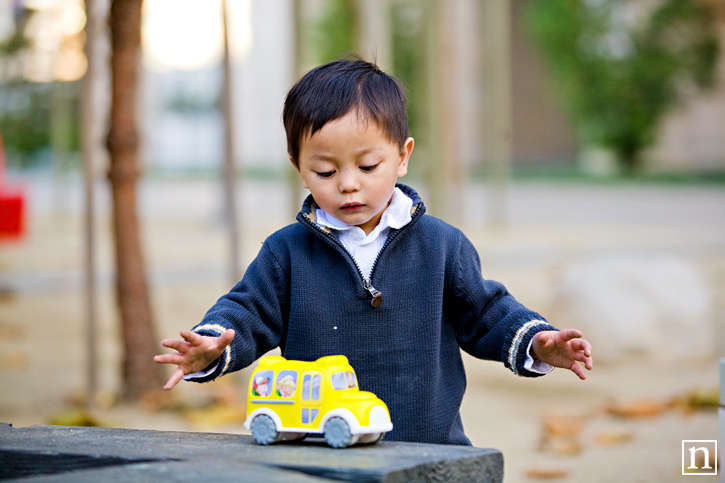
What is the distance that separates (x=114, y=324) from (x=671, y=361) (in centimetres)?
407

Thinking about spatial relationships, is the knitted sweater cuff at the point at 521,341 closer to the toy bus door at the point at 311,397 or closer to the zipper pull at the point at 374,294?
the zipper pull at the point at 374,294

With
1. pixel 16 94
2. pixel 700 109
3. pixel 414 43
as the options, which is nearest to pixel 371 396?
pixel 16 94

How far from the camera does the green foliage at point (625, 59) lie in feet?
82.1

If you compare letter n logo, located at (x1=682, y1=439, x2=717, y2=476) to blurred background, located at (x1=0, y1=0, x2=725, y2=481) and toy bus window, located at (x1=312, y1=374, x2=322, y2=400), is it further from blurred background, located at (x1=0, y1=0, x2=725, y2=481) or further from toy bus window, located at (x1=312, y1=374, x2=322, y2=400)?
toy bus window, located at (x1=312, y1=374, x2=322, y2=400)

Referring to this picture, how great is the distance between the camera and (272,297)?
1863 millimetres

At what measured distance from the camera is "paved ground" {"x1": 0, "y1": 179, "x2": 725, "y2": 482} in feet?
12.5

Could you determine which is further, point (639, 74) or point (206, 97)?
point (206, 97)

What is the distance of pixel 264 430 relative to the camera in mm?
1616

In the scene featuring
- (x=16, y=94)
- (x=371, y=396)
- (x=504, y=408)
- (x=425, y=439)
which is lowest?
(x=504, y=408)

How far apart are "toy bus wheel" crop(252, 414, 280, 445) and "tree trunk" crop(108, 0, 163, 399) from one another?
2.95m

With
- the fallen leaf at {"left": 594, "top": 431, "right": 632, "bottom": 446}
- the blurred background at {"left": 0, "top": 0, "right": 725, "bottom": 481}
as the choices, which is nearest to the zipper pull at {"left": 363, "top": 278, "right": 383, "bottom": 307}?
the blurred background at {"left": 0, "top": 0, "right": 725, "bottom": 481}

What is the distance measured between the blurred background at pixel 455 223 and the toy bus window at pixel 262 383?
1.13 meters

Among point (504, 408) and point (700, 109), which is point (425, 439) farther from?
point (700, 109)

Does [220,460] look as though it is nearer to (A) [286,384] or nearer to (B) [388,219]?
(A) [286,384]
